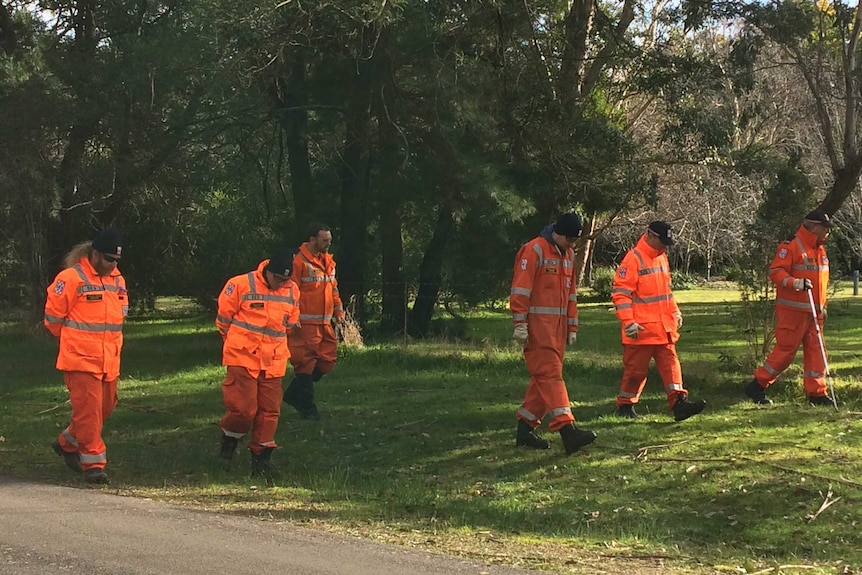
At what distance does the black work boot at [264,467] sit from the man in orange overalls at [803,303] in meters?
5.62

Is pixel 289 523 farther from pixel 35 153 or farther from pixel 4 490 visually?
pixel 35 153

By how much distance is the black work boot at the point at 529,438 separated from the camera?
9.16 meters

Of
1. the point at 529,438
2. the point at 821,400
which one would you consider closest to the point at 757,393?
the point at 821,400

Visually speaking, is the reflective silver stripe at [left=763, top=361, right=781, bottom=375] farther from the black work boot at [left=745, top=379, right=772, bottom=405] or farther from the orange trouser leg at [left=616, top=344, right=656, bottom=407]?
the orange trouser leg at [left=616, top=344, right=656, bottom=407]

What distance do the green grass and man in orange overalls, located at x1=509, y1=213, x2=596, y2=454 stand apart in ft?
1.45

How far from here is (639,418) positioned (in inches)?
404

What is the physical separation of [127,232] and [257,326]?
17422 mm

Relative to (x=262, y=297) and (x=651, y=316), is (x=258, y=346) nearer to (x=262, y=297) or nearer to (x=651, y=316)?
(x=262, y=297)

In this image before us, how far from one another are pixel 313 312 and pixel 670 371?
12.1ft

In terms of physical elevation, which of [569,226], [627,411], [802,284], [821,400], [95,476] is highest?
[569,226]

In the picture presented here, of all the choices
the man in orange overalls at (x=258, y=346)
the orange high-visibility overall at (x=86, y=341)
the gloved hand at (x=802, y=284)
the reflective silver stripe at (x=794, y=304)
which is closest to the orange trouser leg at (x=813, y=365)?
the reflective silver stripe at (x=794, y=304)

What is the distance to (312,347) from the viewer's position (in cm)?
1017

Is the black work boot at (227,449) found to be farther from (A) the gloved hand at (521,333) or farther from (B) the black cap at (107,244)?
(A) the gloved hand at (521,333)

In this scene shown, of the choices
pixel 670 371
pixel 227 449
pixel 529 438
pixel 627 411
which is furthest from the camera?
pixel 627 411
